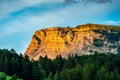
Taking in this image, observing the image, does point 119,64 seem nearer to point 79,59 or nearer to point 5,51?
point 79,59

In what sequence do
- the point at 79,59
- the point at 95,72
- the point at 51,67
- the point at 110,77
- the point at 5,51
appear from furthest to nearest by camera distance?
the point at 79,59 < the point at 51,67 < the point at 5,51 < the point at 95,72 < the point at 110,77

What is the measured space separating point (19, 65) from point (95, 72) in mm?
29159

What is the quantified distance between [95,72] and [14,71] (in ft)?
103

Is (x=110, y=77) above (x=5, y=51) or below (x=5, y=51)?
below

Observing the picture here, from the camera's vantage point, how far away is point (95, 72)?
15062 cm

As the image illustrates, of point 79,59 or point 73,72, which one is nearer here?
point 73,72

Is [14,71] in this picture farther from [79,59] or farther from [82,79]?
[79,59]

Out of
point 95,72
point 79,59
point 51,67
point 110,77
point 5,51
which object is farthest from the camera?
point 79,59

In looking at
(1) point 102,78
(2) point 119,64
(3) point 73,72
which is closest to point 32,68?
(3) point 73,72

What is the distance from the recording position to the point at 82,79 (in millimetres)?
146625

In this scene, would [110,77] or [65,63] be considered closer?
[110,77]

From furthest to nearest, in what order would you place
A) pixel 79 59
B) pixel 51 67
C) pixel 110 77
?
pixel 79 59 < pixel 51 67 < pixel 110 77

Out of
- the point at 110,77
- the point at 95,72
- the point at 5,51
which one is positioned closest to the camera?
the point at 110,77

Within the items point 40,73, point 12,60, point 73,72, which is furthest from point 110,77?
point 12,60
